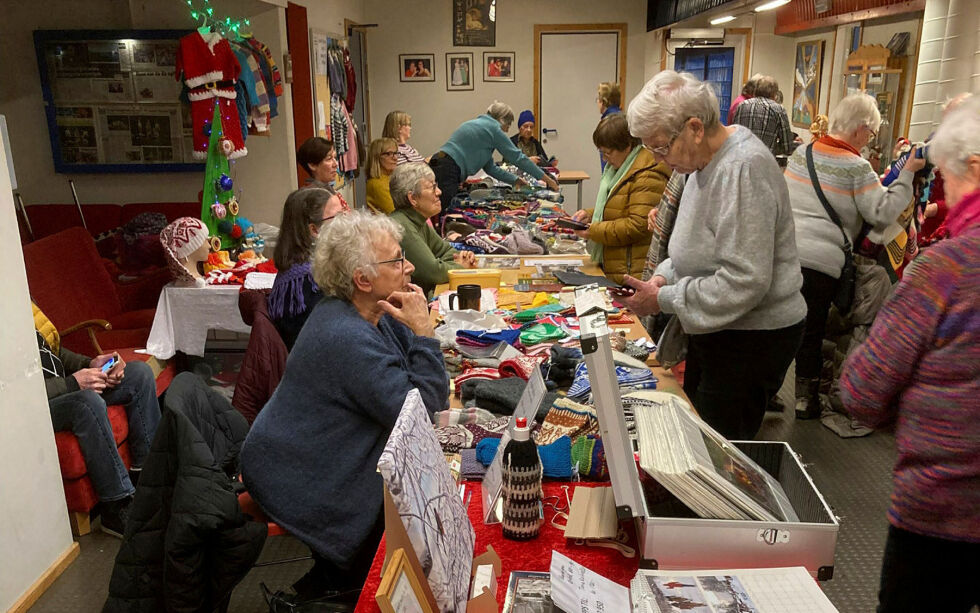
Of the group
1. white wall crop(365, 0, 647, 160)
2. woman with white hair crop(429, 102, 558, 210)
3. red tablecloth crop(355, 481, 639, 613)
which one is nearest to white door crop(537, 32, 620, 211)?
white wall crop(365, 0, 647, 160)

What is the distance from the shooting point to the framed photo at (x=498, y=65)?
9883 mm

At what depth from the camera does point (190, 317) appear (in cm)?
401

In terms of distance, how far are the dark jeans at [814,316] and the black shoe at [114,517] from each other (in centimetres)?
313

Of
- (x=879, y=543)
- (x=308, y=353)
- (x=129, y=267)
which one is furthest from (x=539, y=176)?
(x=308, y=353)

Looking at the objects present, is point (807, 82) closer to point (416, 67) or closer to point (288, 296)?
point (416, 67)

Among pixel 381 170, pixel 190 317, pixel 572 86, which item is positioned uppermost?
pixel 572 86

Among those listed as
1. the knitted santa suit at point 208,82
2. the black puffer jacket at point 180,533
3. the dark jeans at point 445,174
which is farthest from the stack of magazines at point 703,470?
the dark jeans at point 445,174

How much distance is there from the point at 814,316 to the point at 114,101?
5309mm

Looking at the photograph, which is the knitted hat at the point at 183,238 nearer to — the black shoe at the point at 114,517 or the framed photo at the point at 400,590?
the black shoe at the point at 114,517

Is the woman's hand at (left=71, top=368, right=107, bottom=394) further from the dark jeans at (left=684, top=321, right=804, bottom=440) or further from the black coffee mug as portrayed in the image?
the dark jeans at (left=684, top=321, right=804, bottom=440)

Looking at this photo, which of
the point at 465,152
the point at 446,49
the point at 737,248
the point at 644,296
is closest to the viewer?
the point at 737,248

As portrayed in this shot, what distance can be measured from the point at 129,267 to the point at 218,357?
102 centimetres

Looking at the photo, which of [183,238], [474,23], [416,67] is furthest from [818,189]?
[416,67]

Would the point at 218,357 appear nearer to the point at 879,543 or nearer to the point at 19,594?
the point at 19,594
